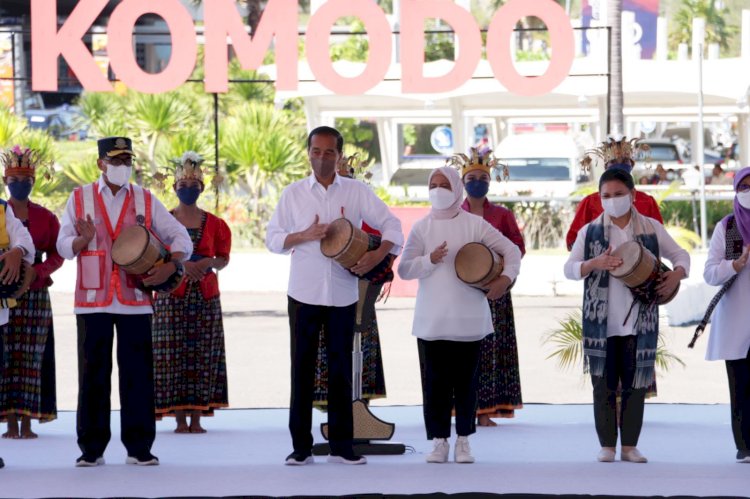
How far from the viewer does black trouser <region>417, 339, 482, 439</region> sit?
7.18 meters

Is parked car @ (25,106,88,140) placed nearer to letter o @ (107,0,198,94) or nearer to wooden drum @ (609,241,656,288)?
letter o @ (107,0,198,94)

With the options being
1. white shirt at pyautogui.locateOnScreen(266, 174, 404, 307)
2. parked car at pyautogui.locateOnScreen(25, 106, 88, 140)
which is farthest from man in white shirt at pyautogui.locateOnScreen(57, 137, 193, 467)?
parked car at pyautogui.locateOnScreen(25, 106, 88, 140)

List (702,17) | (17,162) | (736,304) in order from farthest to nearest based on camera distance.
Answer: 1. (702,17)
2. (17,162)
3. (736,304)

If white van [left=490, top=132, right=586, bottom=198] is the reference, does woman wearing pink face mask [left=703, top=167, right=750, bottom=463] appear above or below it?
below

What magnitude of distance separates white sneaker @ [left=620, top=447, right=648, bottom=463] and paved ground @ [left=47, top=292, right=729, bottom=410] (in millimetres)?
4168

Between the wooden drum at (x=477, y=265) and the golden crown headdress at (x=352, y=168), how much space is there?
1.54 meters

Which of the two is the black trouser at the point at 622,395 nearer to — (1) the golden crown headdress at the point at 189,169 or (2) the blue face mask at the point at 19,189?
(1) the golden crown headdress at the point at 189,169

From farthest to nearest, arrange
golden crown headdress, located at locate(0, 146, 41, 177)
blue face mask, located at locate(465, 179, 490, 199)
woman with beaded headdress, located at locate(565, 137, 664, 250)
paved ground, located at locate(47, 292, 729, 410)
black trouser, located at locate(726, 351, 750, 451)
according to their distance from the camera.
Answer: paved ground, located at locate(47, 292, 729, 410)
blue face mask, located at locate(465, 179, 490, 199)
woman with beaded headdress, located at locate(565, 137, 664, 250)
golden crown headdress, located at locate(0, 146, 41, 177)
black trouser, located at locate(726, 351, 750, 451)

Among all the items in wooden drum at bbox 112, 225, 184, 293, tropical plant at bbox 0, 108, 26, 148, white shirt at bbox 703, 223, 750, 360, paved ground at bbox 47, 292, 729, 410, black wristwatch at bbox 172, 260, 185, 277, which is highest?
tropical plant at bbox 0, 108, 26, 148

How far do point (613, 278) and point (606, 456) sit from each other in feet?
2.93

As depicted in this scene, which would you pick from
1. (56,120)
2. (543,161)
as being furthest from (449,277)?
(56,120)

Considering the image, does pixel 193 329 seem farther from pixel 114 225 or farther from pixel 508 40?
pixel 508 40

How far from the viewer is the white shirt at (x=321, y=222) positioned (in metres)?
7.08

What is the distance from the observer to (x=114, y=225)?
7094 mm
